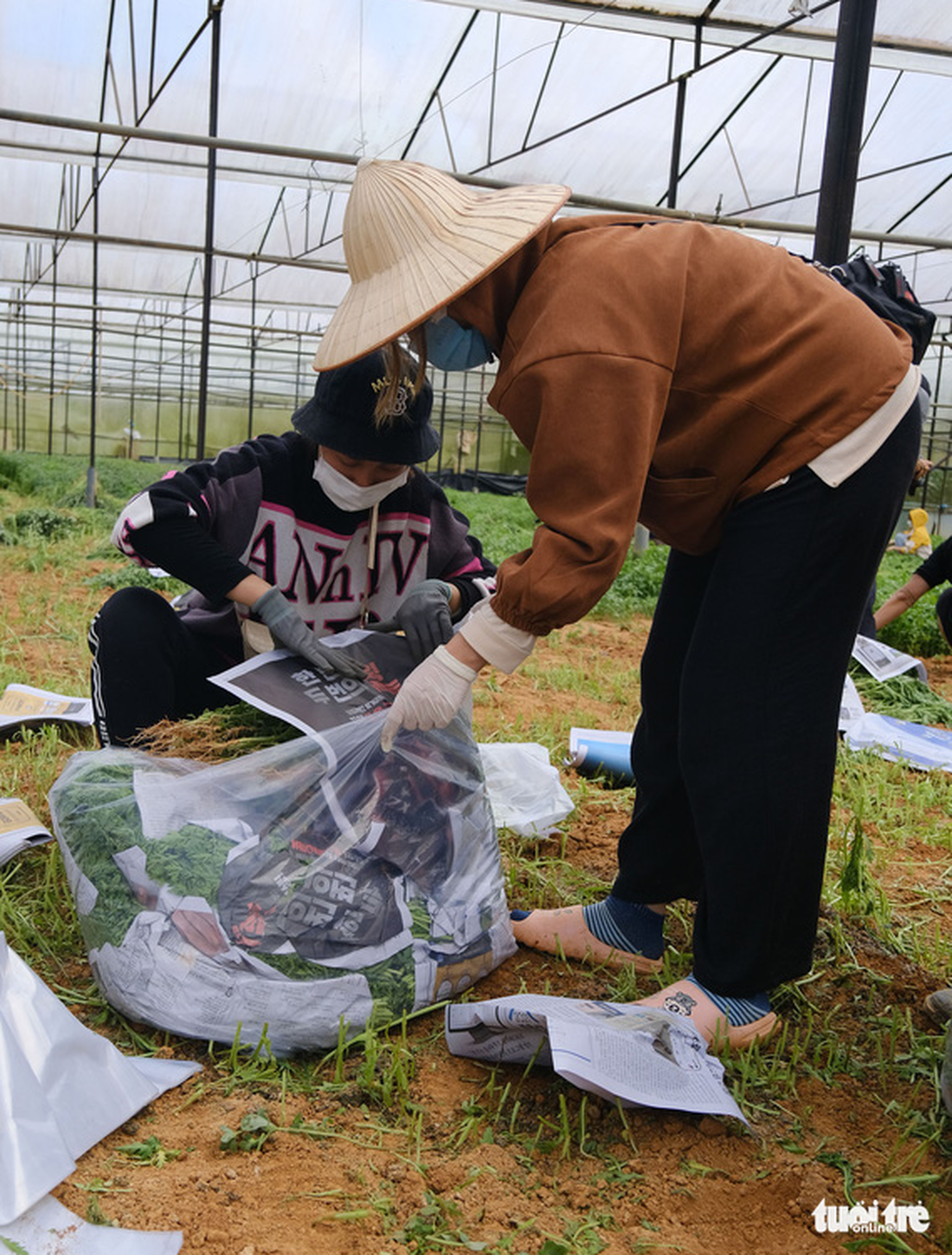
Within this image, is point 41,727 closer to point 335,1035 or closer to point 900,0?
point 335,1035

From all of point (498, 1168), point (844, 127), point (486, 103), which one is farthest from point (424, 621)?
point (486, 103)

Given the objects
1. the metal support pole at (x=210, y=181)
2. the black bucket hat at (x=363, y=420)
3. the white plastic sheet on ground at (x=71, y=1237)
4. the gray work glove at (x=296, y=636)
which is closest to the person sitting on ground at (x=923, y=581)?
the black bucket hat at (x=363, y=420)

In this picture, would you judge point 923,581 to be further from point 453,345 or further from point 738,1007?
point 453,345

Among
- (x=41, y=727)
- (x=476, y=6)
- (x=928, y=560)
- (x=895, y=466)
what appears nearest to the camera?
(x=895, y=466)

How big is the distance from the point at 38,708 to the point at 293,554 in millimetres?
1010

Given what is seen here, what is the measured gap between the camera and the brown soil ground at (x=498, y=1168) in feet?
3.62

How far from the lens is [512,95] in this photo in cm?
850


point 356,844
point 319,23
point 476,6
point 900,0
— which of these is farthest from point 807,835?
point 319,23

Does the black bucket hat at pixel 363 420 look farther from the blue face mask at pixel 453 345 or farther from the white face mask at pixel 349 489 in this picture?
the blue face mask at pixel 453 345

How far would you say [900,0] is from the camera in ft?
21.6

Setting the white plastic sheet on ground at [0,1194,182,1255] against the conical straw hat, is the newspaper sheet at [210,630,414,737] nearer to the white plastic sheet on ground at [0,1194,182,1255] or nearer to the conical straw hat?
the conical straw hat

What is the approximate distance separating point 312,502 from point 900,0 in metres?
6.54

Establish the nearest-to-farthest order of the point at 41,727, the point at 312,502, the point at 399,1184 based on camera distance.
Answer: the point at 399,1184
the point at 312,502
the point at 41,727

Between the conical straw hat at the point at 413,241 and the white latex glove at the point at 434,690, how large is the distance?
42 centimetres
